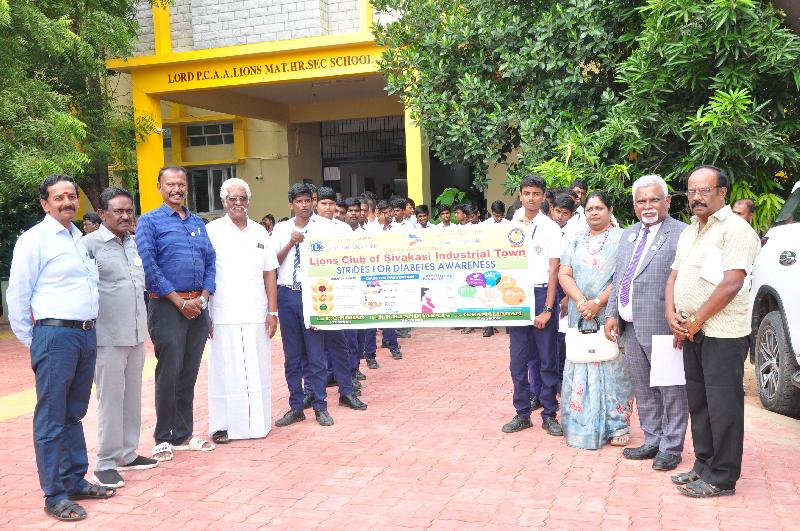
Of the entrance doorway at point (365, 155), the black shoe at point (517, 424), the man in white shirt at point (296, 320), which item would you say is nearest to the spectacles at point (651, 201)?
the black shoe at point (517, 424)

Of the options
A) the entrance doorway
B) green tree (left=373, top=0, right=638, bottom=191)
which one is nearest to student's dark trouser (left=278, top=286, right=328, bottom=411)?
green tree (left=373, top=0, right=638, bottom=191)

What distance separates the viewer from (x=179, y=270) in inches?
226

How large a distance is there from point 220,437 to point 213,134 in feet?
50.2

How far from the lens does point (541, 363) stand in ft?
20.2

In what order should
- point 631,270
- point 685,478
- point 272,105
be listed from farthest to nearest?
point 272,105 → point 631,270 → point 685,478

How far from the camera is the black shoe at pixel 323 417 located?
655 centimetres

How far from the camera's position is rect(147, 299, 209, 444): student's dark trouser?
5.73m

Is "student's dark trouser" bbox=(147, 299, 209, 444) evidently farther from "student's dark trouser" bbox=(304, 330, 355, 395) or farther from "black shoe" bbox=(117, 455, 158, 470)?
"student's dark trouser" bbox=(304, 330, 355, 395)

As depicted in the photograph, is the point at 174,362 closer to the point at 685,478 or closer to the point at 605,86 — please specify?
the point at 685,478

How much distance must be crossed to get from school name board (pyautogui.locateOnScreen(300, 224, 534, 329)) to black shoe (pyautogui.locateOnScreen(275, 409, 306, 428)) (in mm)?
777

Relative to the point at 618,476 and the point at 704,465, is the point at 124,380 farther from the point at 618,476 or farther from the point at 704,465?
the point at 704,465

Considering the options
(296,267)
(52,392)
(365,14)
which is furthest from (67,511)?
(365,14)

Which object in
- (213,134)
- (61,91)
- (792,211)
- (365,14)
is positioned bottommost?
(792,211)

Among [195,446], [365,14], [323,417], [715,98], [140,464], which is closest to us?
[140,464]
